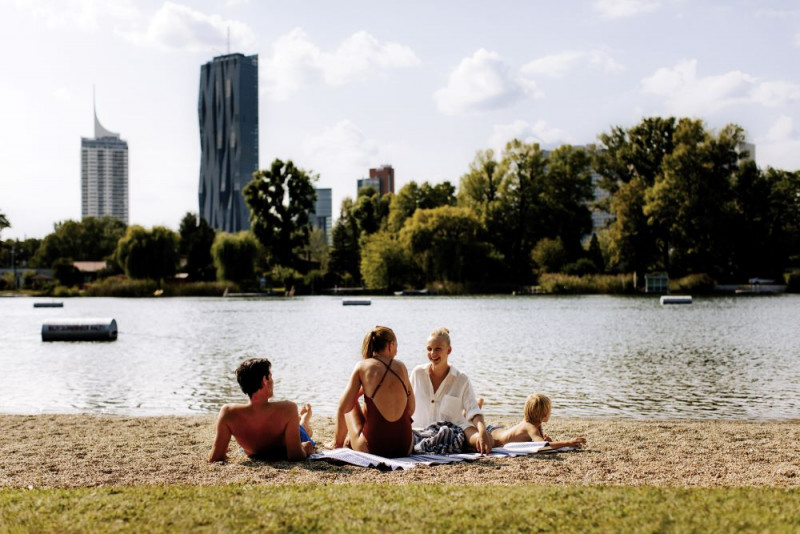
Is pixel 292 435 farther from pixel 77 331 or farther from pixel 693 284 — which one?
pixel 693 284

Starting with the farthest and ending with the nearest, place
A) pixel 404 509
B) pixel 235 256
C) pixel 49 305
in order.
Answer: pixel 235 256 → pixel 49 305 → pixel 404 509

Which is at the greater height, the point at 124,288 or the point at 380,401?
the point at 124,288

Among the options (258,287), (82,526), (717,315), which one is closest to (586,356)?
(82,526)

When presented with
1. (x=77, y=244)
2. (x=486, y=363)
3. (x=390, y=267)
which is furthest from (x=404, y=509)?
(x=77, y=244)

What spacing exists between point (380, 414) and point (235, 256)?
69797 mm

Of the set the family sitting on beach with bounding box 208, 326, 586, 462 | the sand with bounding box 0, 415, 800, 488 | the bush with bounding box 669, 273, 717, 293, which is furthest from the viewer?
the bush with bounding box 669, 273, 717, 293

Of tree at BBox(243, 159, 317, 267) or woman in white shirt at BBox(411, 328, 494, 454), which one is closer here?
woman in white shirt at BBox(411, 328, 494, 454)

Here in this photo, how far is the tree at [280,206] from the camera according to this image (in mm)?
84688

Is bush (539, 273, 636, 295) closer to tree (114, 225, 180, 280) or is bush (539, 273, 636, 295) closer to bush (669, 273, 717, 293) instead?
bush (669, 273, 717, 293)

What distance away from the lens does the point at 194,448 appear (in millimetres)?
8414

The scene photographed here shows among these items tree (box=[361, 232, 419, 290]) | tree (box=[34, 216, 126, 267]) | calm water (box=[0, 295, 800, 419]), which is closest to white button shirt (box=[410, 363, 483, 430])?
calm water (box=[0, 295, 800, 419])

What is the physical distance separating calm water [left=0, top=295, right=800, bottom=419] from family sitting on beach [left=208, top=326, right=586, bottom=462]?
167 inches

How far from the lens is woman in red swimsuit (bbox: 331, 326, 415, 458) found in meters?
7.23

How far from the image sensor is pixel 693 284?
Result: 225 ft
